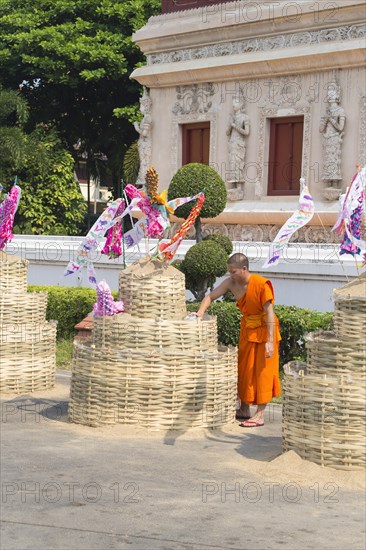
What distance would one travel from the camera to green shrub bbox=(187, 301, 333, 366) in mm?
11367

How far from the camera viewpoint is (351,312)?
704cm

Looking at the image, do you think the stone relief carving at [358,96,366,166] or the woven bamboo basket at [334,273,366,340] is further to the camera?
the stone relief carving at [358,96,366,166]

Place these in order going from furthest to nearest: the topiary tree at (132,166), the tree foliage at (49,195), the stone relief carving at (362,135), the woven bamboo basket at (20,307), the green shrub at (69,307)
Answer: the tree foliage at (49,195) < the topiary tree at (132,166) < the stone relief carving at (362,135) < the green shrub at (69,307) < the woven bamboo basket at (20,307)

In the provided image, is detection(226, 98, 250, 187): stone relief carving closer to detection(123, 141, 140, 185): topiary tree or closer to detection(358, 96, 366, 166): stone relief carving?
detection(358, 96, 366, 166): stone relief carving

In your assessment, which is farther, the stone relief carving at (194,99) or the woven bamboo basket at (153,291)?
the stone relief carving at (194,99)

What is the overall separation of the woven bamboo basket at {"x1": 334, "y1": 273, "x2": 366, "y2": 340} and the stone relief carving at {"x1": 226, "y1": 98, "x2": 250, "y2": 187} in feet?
38.4

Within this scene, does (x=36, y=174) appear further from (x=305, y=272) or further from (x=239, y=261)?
(x=239, y=261)

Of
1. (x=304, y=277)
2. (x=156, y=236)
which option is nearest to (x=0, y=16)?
(x=304, y=277)

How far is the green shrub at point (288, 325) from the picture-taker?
11.4 meters

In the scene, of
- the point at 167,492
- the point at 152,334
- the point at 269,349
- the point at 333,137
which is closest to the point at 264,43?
the point at 333,137

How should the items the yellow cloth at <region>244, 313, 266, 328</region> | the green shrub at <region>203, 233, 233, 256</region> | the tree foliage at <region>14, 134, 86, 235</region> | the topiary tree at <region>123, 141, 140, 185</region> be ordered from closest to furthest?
the yellow cloth at <region>244, 313, 266, 328</region> → the green shrub at <region>203, 233, 233, 256</region> → the topiary tree at <region>123, 141, 140, 185</region> → the tree foliage at <region>14, 134, 86, 235</region>

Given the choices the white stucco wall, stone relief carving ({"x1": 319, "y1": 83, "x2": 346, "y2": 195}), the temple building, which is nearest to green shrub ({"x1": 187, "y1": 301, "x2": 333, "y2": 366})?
the white stucco wall

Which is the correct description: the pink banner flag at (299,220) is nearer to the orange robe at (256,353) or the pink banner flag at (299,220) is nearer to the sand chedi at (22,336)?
the orange robe at (256,353)

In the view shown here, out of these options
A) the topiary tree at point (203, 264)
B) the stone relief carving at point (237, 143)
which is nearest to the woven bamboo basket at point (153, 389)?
the topiary tree at point (203, 264)
